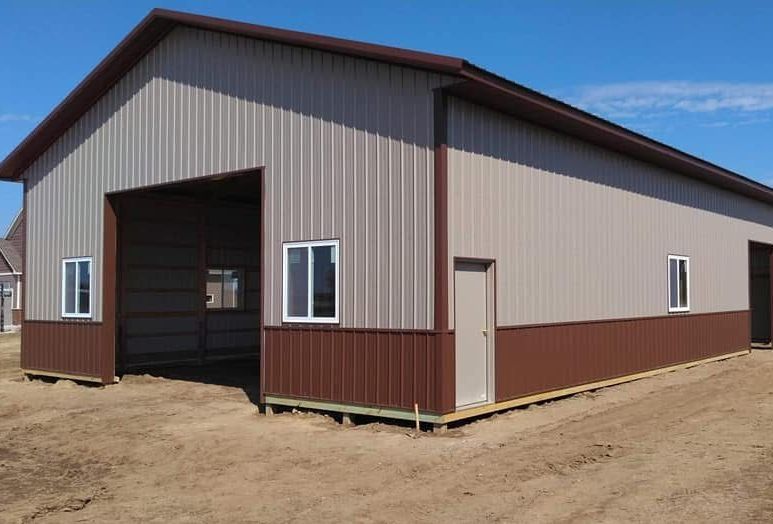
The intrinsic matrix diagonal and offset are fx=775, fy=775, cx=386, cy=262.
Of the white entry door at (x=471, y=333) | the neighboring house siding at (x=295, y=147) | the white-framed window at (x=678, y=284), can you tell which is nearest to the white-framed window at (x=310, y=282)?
the neighboring house siding at (x=295, y=147)

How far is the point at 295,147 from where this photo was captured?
38.7ft

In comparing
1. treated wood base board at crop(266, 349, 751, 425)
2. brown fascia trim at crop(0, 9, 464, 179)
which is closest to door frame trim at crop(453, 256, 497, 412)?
treated wood base board at crop(266, 349, 751, 425)

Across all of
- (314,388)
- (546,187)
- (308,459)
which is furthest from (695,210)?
(308,459)

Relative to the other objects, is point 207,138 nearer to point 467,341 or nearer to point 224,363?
point 467,341

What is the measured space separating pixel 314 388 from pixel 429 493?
4.38 meters

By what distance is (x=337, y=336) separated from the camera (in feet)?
36.3

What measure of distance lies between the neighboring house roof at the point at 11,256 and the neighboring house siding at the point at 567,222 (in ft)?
127

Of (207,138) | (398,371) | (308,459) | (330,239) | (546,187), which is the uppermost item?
(207,138)

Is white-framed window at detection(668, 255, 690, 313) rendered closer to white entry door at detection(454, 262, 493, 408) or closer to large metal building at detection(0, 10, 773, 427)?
large metal building at detection(0, 10, 773, 427)

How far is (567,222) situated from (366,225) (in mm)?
4098

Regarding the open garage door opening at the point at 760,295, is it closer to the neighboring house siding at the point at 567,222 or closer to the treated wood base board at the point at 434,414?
the neighboring house siding at the point at 567,222

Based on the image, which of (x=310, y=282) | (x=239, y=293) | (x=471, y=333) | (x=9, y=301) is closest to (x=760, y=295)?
(x=239, y=293)

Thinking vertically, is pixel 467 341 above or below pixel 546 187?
below

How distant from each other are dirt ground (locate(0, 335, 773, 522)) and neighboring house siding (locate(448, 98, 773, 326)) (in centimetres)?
187
